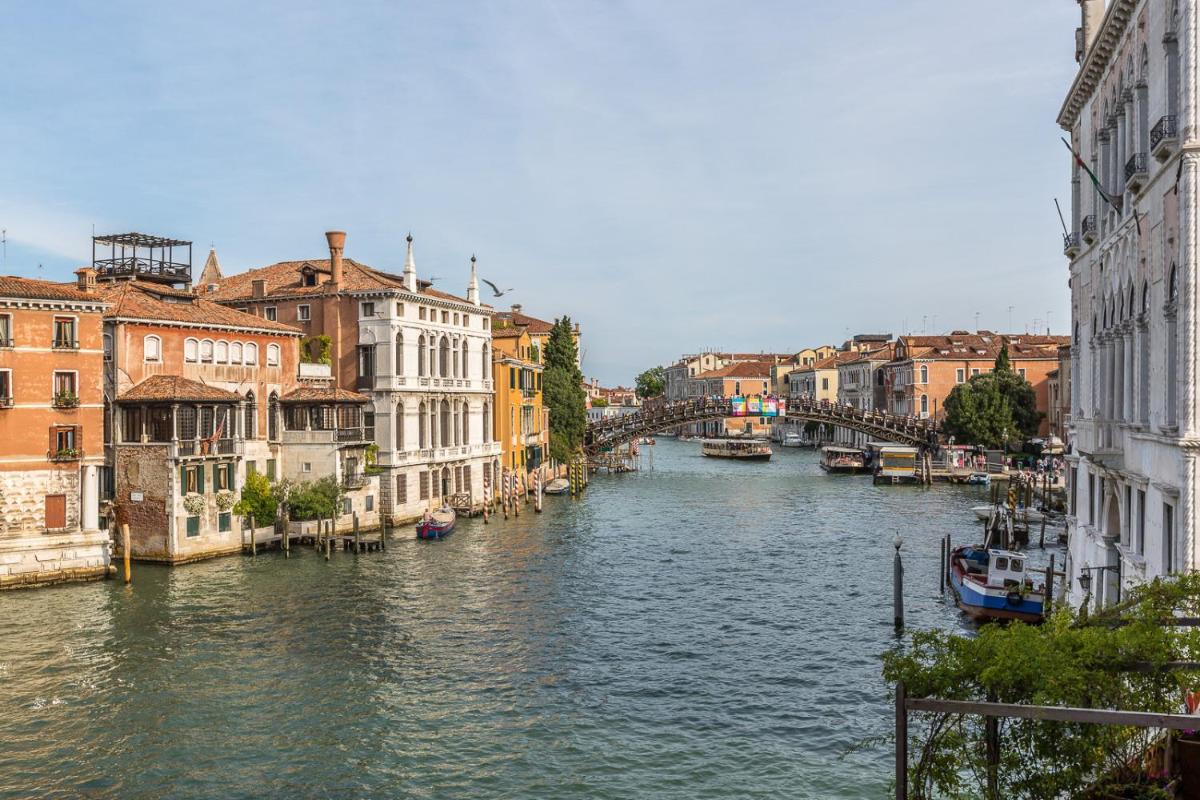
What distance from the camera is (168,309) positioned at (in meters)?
32.5

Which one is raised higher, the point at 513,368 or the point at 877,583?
the point at 513,368

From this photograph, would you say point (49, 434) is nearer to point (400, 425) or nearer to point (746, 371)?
point (400, 425)

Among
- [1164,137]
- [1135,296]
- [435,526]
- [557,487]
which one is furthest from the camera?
[557,487]

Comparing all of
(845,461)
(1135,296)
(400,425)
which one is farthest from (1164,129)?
(845,461)

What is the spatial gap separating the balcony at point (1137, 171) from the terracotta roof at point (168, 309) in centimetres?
2652

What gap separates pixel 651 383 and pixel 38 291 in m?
139

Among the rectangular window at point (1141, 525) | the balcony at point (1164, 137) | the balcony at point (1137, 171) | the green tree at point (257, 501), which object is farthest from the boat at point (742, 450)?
the balcony at point (1164, 137)

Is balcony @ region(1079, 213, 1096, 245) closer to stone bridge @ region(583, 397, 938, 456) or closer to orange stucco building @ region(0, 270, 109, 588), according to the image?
orange stucco building @ region(0, 270, 109, 588)

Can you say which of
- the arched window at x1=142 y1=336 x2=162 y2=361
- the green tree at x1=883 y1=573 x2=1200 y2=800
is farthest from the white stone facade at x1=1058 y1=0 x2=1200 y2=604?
the arched window at x1=142 y1=336 x2=162 y2=361

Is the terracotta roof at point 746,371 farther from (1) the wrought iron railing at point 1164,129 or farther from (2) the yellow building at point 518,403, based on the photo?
(1) the wrought iron railing at point 1164,129

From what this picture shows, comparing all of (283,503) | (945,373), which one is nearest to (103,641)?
(283,503)

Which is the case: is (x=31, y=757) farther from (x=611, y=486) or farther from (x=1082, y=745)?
(x=611, y=486)

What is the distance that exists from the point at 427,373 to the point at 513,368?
31.5ft

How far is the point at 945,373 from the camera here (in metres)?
80.1
